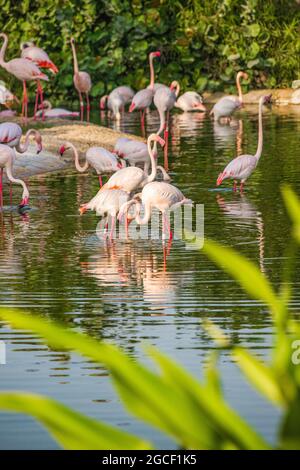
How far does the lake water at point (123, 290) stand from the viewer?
15.0 ft

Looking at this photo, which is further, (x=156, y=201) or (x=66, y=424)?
(x=156, y=201)

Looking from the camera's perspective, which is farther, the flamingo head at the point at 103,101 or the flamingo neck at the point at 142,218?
the flamingo head at the point at 103,101

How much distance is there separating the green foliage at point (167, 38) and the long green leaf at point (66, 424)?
73.7ft

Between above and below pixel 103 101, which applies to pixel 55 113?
below

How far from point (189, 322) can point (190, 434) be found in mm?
4575

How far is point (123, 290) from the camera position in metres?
6.91

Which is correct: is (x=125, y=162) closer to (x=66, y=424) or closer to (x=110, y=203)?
(x=110, y=203)

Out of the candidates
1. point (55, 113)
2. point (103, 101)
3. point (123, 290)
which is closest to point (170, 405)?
point (123, 290)

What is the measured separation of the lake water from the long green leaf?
254 centimetres

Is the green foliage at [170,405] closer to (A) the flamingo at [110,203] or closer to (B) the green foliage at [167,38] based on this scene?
(A) the flamingo at [110,203]

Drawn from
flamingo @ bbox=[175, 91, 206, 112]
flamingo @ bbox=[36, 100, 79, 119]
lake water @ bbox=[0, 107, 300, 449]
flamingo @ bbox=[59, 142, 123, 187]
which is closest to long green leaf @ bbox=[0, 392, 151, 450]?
lake water @ bbox=[0, 107, 300, 449]

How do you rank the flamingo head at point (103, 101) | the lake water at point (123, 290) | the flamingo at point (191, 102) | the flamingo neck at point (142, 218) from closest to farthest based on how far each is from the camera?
the lake water at point (123, 290), the flamingo neck at point (142, 218), the flamingo at point (191, 102), the flamingo head at point (103, 101)

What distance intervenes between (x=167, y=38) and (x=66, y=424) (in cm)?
2325

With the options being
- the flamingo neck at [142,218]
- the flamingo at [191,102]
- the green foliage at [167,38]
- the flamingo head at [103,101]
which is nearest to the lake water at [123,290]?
the flamingo neck at [142,218]
